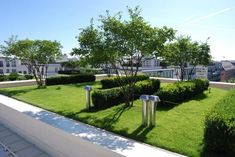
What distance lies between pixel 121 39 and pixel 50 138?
12.1 feet

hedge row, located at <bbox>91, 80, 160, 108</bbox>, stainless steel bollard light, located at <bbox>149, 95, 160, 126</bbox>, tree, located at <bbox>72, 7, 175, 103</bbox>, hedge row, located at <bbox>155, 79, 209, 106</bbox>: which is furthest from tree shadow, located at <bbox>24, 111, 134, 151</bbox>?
hedge row, located at <bbox>155, 79, 209, 106</bbox>

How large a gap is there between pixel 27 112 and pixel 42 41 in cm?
832

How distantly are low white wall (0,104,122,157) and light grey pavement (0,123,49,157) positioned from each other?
5.1 inches

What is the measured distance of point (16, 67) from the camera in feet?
187

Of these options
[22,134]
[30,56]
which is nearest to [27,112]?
[22,134]

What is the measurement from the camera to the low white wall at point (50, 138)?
438 centimetres

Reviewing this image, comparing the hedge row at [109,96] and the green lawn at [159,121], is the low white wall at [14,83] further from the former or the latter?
the hedge row at [109,96]

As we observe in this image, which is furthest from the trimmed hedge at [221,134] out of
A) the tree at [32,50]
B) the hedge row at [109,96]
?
the tree at [32,50]

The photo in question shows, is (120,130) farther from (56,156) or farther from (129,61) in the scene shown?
(129,61)

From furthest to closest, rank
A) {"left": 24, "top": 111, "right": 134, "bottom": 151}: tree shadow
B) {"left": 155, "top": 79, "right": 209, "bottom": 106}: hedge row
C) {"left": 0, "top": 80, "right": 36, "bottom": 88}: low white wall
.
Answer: {"left": 0, "top": 80, "right": 36, "bottom": 88}: low white wall → {"left": 155, "top": 79, "right": 209, "bottom": 106}: hedge row → {"left": 24, "top": 111, "right": 134, "bottom": 151}: tree shadow

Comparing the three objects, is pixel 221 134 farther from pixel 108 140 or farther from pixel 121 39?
pixel 121 39

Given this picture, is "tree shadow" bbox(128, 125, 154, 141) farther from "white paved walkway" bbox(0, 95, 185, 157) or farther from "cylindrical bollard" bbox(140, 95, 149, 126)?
"white paved walkway" bbox(0, 95, 185, 157)

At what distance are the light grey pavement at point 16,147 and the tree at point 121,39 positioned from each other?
10.9 ft

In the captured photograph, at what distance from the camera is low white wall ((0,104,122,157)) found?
438cm
